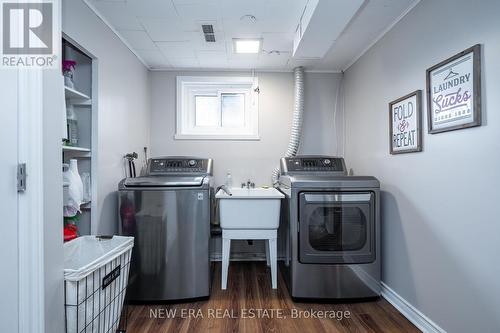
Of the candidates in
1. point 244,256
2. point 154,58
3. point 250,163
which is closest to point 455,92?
point 250,163

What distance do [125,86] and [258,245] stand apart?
211cm

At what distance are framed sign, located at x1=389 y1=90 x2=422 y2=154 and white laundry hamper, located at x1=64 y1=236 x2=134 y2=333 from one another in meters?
1.96

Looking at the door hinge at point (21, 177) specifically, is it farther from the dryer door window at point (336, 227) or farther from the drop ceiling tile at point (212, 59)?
the drop ceiling tile at point (212, 59)

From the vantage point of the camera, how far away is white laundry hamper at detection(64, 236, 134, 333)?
1.07m

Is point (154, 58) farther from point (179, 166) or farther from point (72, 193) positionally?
point (72, 193)

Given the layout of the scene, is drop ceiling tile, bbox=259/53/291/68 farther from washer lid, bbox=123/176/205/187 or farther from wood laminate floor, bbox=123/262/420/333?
wood laminate floor, bbox=123/262/420/333

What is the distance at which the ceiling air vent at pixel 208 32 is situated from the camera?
1.96m

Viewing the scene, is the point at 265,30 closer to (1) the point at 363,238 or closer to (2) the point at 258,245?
(1) the point at 363,238

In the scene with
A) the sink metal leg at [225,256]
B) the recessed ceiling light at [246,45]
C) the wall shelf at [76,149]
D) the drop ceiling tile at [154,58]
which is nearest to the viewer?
the wall shelf at [76,149]

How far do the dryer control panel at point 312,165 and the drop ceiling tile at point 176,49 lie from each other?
142 centimetres

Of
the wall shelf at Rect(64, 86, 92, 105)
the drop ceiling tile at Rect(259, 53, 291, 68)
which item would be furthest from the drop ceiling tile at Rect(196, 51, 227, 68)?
the wall shelf at Rect(64, 86, 92, 105)

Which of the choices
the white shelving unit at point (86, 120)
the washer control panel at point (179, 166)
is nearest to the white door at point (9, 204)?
the white shelving unit at point (86, 120)

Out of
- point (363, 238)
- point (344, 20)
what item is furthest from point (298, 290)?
point (344, 20)

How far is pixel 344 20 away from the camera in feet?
5.63
